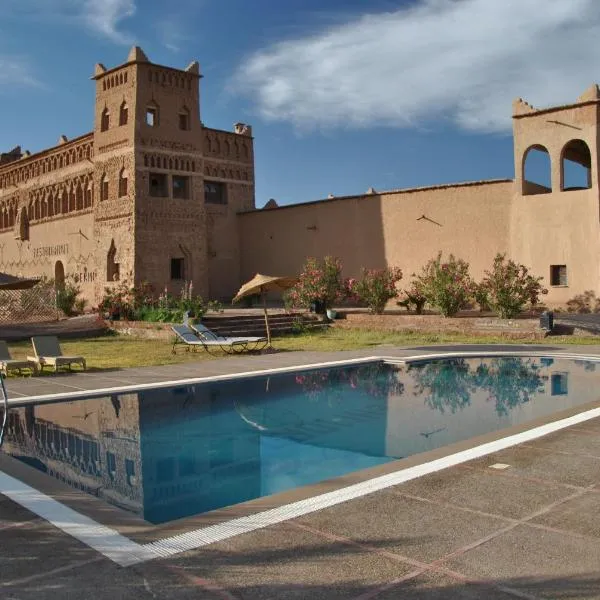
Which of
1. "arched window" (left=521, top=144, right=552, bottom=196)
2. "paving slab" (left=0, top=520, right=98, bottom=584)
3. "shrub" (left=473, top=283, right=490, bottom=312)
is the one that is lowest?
"paving slab" (left=0, top=520, right=98, bottom=584)

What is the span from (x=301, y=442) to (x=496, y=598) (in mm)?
4349

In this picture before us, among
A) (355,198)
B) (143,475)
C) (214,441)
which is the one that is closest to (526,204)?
(355,198)

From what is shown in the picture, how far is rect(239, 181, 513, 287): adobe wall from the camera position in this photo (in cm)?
2005

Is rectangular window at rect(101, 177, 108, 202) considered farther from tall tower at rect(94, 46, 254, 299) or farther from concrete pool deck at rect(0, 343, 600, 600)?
concrete pool deck at rect(0, 343, 600, 600)

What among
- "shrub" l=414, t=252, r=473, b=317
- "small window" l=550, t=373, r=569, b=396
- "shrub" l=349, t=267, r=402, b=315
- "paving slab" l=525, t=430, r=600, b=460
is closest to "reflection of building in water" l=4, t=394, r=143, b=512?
"paving slab" l=525, t=430, r=600, b=460

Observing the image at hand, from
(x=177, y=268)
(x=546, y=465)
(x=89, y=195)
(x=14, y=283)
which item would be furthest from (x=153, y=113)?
(x=546, y=465)

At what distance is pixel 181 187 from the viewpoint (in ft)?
84.3

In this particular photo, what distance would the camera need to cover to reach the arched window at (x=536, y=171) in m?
19.1

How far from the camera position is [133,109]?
2392cm

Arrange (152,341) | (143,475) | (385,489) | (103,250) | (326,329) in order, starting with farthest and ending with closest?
(103,250), (326,329), (152,341), (143,475), (385,489)

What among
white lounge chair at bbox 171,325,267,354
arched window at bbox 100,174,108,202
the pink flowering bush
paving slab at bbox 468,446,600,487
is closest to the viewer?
paving slab at bbox 468,446,600,487

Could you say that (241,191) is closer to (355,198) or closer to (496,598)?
(355,198)

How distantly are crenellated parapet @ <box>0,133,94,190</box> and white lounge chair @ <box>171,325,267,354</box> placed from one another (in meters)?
14.8

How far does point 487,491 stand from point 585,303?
1533 cm
